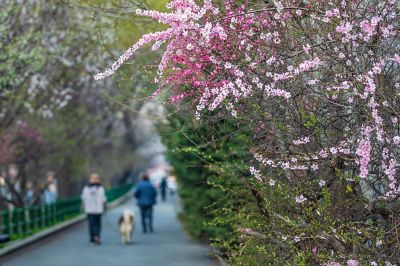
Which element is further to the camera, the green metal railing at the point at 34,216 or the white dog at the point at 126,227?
the white dog at the point at 126,227

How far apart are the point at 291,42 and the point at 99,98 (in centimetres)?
2687

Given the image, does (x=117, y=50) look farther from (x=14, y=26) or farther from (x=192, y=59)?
(x=192, y=59)

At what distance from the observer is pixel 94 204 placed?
2167 cm

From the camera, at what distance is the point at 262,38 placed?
8594 mm

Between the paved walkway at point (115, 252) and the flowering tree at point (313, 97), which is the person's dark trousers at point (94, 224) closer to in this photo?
the paved walkway at point (115, 252)

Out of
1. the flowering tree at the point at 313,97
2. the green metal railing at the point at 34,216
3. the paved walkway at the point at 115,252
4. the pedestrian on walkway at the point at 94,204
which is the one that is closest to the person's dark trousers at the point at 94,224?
the pedestrian on walkway at the point at 94,204

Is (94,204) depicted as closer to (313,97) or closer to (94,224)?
(94,224)

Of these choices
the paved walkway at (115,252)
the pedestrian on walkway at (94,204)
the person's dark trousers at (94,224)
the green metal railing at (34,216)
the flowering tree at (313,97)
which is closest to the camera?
the flowering tree at (313,97)

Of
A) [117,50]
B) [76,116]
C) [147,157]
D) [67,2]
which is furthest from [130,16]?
[147,157]

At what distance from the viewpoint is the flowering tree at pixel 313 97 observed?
7.91m

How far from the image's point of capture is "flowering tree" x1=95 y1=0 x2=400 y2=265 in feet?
26.0

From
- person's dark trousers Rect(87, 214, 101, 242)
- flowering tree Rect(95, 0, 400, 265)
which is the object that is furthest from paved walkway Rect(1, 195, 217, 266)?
flowering tree Rect(95, 0, 400, 265)

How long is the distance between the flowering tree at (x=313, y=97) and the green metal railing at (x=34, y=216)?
41.3 ft

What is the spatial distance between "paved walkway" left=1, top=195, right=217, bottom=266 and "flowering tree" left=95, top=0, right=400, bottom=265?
324 inches
